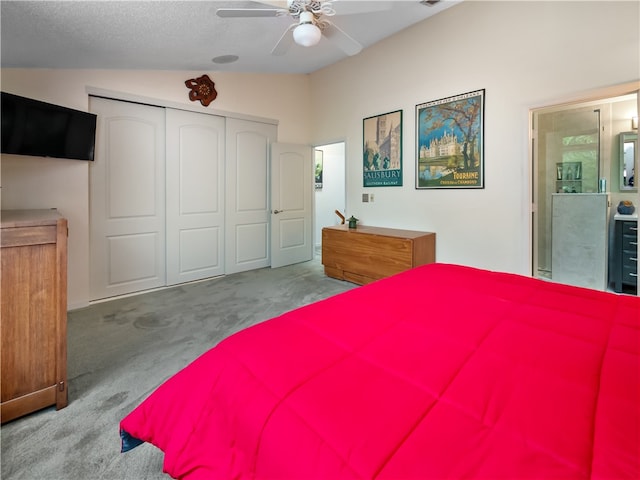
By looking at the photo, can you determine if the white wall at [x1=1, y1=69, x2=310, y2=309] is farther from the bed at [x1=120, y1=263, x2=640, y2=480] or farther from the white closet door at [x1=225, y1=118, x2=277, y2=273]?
the bed at [x1=120, y1=263, x2=640, y2=480]

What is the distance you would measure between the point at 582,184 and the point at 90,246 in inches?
225

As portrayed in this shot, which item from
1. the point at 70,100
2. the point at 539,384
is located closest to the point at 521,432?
the point at 539,384

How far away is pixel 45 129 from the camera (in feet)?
8.81

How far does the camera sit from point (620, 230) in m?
3.33

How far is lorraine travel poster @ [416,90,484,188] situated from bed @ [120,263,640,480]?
233 cm

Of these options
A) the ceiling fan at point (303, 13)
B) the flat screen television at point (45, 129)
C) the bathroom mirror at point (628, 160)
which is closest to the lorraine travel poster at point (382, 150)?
the ceiling fan at point (303, 13)

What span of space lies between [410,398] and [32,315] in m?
1.82

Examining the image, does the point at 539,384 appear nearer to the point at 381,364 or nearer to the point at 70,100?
the point at 381,364

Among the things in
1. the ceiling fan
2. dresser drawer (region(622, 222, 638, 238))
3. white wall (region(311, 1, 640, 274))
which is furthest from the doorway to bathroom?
the ceiling fan

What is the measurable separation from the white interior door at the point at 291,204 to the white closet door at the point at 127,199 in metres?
1.58

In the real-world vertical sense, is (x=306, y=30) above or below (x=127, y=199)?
above

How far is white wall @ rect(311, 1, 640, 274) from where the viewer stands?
2.51m

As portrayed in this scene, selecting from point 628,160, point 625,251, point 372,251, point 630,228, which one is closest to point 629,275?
point 625,251

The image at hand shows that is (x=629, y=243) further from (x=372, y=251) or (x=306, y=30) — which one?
(x=306, y=30)
